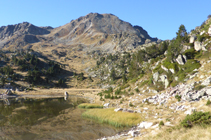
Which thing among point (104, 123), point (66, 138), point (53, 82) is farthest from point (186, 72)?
point (53, 82)

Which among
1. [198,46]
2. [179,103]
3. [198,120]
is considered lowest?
[179,103]

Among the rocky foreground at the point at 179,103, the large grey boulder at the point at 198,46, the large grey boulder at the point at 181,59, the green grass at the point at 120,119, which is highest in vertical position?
the large grey boulder at the point at 198,46

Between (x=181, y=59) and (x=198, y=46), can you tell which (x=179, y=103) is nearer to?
(x=181, y=59)

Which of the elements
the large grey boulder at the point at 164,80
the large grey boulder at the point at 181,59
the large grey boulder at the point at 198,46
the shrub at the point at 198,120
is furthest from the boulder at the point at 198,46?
the shrub at the point at 198,120

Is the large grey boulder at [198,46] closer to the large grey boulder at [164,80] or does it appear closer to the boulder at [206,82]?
the large grey boulder at [164,80]

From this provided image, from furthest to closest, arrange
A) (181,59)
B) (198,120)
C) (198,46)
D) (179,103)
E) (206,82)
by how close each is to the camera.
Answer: (198,46) < (181,59) < (179,103) < (206,82) < (198,120)

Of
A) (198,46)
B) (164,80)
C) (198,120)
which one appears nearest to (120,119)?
(198,120)

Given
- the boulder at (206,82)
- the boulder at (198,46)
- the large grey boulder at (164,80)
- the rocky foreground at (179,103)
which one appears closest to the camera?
the rocky foreground at (179,103)

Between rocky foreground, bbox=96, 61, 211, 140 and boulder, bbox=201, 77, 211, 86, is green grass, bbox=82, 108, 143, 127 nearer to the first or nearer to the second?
rocky foreground, bbox=96, 61, 211, 140

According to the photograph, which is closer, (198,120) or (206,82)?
(198,120)

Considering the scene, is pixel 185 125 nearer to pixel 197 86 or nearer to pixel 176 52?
pixel 197 86

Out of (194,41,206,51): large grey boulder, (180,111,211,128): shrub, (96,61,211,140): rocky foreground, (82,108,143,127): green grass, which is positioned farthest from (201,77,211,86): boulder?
(194,41,206,51): large grey boulder

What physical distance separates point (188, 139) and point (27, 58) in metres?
175

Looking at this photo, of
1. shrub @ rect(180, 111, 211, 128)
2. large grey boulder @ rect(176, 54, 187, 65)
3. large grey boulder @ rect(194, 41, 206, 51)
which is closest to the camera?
shrub @ rect(180, 111, 211, 128)
